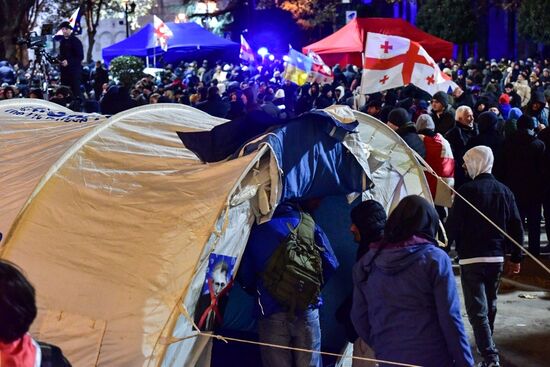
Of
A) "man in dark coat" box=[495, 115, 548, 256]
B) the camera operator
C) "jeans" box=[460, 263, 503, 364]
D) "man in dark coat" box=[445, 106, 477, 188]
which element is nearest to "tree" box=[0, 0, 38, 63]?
the camera operator

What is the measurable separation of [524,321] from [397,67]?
435cm

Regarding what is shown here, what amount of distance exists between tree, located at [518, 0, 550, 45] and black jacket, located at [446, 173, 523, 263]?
28.7 meters

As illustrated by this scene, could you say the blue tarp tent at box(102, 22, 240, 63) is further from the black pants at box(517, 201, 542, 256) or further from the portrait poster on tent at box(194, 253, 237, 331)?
the portrait poster on tent at box(194, 253, 237, 331)

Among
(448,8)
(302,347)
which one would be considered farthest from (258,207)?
(448,8)

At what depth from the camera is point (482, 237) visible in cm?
668

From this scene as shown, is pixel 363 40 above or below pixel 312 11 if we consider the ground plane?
above

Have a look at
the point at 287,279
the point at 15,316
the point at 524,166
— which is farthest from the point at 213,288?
the point at 524,166

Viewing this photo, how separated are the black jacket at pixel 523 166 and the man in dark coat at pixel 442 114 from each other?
84 centimetres

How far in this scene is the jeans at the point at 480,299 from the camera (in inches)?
265

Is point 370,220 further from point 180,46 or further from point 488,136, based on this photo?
point 180,46

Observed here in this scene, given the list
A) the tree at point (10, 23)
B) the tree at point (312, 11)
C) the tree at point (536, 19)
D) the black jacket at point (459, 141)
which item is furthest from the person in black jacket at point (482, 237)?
the tree at point (312, 11)

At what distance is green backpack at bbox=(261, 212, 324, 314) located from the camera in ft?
17.3

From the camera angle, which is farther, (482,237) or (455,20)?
(455,20)

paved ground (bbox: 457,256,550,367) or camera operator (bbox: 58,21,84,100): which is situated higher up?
camera operator (bbox: 58,21,84,100)
